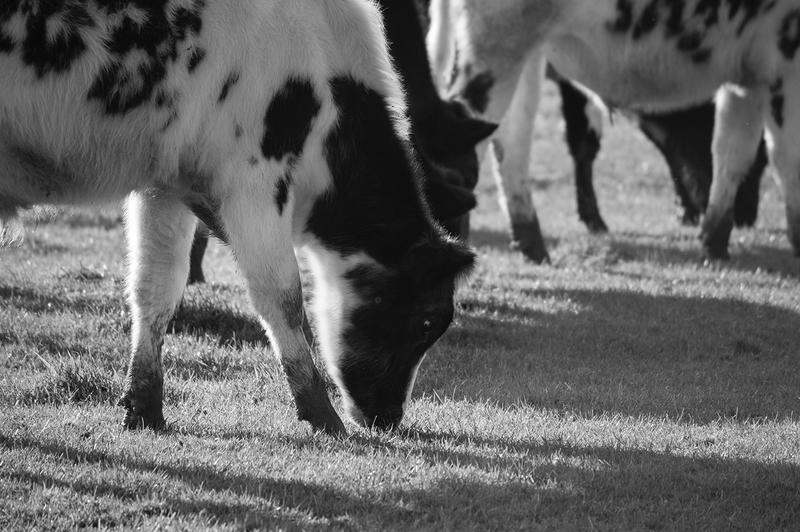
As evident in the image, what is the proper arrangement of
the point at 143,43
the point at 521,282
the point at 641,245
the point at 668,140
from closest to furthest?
the point at 143,43 → the point at 521,282 → the point at 641,245 → the point at 668,140

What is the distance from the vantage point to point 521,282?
995 cm

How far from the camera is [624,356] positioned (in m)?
7.91

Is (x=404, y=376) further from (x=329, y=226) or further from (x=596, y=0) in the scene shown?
(x=596, y=0)

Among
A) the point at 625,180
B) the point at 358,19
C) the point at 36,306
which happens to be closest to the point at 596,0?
the point at 358,19

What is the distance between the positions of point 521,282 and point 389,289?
3.96 meters

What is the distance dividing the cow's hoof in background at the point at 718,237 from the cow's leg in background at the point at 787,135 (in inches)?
21.9

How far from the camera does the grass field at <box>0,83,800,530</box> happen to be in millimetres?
4945

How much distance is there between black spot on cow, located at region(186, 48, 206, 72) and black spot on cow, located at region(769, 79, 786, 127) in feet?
21.6

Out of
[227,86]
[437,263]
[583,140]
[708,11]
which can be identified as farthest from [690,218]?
[227,86]

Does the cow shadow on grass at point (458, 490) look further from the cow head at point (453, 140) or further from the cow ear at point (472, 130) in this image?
the cow ear at point (472, 130)

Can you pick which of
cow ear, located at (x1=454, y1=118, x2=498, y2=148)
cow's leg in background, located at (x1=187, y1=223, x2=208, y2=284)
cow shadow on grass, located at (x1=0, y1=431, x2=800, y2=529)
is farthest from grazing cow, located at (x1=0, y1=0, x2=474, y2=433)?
cow's leg in background, located at (x1=187, y1=223, x2=208, y2=284)

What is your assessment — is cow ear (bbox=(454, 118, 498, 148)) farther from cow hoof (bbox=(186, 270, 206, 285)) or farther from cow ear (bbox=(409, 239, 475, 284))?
cow ear (bbox=(409, 239, 475, 284))

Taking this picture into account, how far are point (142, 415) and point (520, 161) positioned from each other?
243 inches

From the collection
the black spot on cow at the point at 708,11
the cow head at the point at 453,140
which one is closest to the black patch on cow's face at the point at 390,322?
the cow head at the point at 453,140
